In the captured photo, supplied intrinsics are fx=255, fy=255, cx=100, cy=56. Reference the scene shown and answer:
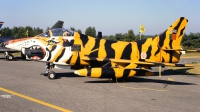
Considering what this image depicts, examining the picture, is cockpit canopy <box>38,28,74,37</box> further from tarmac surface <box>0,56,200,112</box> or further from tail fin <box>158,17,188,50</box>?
tail fin <box>158,17,188,50</box>

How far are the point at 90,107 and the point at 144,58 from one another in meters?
7.25

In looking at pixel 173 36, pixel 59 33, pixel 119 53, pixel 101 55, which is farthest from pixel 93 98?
pixel 173 36

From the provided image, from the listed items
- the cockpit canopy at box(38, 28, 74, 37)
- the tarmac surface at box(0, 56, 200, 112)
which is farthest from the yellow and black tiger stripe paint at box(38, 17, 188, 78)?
the tarmac surface at box(0, 56, 200, 112)

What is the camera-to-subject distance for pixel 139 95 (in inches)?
375

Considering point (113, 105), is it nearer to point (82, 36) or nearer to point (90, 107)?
point (90, 107)

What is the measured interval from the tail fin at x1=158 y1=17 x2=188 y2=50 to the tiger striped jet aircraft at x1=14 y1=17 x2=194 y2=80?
28cm

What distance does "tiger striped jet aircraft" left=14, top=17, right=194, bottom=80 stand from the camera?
1252cm

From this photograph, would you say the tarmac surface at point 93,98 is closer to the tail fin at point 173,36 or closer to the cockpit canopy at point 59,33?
the cockpit canopy at point 59,33

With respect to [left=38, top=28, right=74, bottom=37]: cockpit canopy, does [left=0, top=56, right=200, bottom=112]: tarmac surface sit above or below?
below

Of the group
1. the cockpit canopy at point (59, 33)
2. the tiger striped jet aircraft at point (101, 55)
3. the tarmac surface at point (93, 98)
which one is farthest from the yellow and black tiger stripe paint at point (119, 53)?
the tarmac surface at point (93, 98)

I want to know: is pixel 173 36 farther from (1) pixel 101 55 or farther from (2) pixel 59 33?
(2) pixel 59 33

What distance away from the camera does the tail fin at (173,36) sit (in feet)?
49.0

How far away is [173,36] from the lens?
15188 mm

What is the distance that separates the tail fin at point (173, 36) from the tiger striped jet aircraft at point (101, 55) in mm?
282
